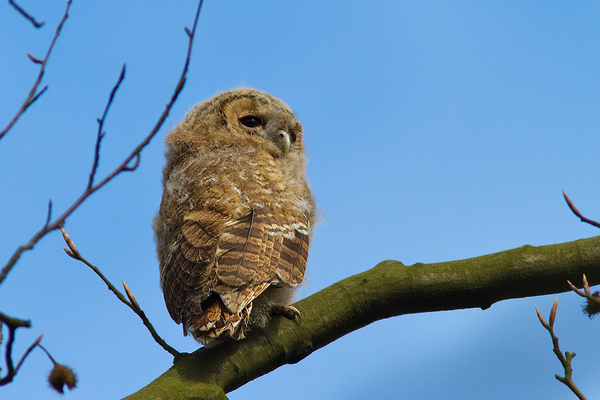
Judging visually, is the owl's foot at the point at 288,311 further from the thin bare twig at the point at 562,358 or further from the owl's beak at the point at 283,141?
the owl's beak at the point at 283,141

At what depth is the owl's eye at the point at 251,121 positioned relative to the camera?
430 centimetres

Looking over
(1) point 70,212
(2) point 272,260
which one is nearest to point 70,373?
(1) point 70,212

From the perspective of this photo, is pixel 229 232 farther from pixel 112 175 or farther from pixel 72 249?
pixel 112 175

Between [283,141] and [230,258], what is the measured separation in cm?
170

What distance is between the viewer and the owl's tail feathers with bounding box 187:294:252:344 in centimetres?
239

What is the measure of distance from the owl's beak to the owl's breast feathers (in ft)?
3.38

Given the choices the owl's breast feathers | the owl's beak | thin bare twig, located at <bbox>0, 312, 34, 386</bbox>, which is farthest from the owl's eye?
thin bare twig, located at <bbox>0, 312, 34, 386</bbox>

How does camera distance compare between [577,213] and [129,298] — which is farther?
[129,298]

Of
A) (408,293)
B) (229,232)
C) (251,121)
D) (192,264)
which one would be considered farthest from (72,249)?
(251,121)

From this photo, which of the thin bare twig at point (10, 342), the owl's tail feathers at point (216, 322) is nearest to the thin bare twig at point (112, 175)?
the thin bare twig at point (10, 342)

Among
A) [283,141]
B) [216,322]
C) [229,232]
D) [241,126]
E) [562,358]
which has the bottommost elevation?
[562,358]

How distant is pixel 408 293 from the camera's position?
2713 mm

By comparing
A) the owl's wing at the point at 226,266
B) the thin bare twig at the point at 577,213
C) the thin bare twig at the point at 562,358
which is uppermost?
the owl's wing at the point at 226,266

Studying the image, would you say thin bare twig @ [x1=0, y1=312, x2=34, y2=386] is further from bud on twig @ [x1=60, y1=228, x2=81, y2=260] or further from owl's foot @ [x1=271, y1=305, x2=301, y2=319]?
owl's foot @ [x1=271, y1=305, x2=301, y2=319]
